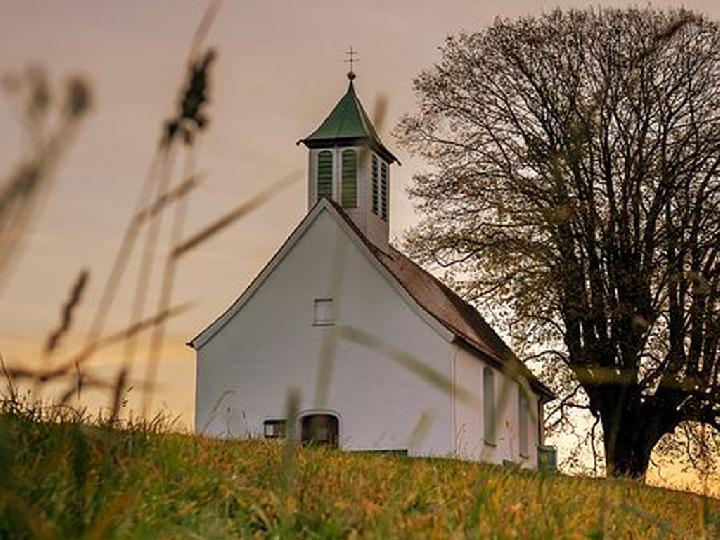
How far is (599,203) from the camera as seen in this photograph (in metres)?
32.3

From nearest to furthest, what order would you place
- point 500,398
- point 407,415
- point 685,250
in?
point 500,398 → point 407,415 → point 685,250

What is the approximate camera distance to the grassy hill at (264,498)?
12.6ft

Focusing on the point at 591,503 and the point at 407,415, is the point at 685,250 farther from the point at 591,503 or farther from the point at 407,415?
the point at 591,503

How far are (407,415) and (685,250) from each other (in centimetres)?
746

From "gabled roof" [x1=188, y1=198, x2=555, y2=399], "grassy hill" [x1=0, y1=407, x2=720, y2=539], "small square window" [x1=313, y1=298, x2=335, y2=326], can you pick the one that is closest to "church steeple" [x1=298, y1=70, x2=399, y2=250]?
"gabled roof" [x1=188, y1=198, x2=555, y2=399]

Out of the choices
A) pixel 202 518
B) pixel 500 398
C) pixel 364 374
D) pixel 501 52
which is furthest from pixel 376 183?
pixel 500 398

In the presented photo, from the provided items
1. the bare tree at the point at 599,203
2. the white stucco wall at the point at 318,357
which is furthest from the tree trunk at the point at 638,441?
the white stucco wall at the point at 318,357

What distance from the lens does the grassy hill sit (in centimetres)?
385

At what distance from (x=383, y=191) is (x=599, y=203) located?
18.0ft

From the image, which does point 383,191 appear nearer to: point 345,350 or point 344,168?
point 344,168

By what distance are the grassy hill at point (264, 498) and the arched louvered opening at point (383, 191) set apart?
86.9 feet

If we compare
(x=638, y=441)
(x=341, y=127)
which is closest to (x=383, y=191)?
(x=341, y=127)

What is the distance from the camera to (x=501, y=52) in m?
33.0

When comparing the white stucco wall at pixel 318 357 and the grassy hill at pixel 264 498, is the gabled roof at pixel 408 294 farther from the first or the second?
the grassy hill at pixel 264 498
